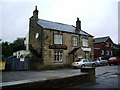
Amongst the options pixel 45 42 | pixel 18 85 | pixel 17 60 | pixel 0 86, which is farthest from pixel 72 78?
pixel 45 42

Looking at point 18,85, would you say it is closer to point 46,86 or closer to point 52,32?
point 46,86

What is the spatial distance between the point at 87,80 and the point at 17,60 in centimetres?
1461

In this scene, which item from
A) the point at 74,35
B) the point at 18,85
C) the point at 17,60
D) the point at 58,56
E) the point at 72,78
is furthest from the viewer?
the point at 74,35

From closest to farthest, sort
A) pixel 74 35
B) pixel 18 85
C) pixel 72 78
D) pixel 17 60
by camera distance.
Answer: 1. pixel 18 85
2. pixel 72 78
3. pixel 17 60
4. pixel 74 35

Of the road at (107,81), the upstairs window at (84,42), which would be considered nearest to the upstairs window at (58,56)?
the upstairs window at (84,42)

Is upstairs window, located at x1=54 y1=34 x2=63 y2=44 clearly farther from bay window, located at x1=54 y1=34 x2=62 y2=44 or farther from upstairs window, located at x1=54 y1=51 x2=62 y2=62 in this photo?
upstairs window, located at x1=54 y1=51 x2=62 y2=62

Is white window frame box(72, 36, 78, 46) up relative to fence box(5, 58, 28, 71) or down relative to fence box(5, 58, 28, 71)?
up

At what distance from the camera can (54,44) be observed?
83.7 feet

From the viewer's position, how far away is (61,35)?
87.3 feet

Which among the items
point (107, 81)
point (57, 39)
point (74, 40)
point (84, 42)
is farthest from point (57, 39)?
point (107, 81)

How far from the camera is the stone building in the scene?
24.3 m

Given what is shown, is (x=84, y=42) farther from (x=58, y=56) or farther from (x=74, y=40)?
(x=58, y=56)

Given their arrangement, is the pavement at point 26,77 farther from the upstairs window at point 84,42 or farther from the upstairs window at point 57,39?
the upstairs window at point 84,42

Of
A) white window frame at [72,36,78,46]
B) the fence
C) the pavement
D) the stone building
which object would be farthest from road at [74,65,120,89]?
white window frame at [72,36,78,46]
